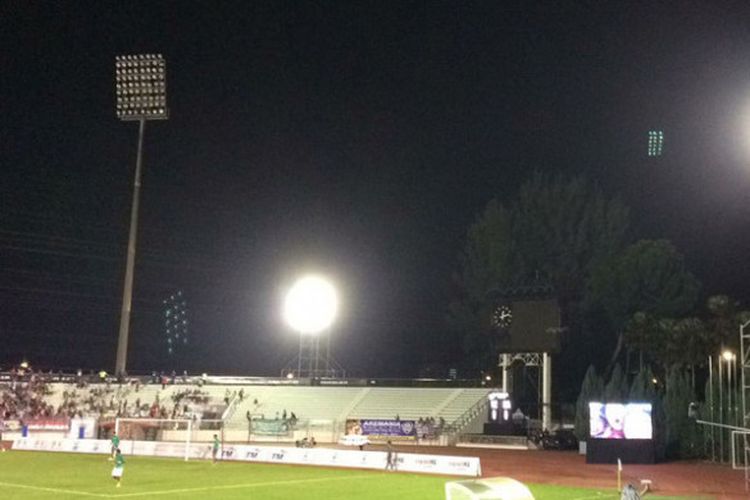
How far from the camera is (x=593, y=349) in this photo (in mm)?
70250

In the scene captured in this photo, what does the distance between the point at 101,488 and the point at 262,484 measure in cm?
576

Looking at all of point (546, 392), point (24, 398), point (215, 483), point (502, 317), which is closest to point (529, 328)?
point (502, 317)

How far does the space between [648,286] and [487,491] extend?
61.1m

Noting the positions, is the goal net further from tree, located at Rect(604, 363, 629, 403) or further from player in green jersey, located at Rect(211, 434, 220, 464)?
tree, located at Rect(604, 363, 629, 403)

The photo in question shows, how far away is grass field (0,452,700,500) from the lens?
27.0 meters

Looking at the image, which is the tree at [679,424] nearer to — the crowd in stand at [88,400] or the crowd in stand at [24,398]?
the crowd in stand at [88,400]

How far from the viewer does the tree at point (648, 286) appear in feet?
226

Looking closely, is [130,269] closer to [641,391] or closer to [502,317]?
[502,317]

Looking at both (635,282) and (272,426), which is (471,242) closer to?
(635,282)

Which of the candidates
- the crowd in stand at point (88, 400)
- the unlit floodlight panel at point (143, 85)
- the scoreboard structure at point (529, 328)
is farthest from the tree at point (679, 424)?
the unlit floodlight panel at point (143, 85)

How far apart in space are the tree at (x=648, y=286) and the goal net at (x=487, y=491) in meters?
59.0

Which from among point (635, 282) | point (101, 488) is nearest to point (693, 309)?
point (635, 282)

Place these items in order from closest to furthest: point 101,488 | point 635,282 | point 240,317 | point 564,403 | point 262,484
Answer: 1. point 101,488
2. point 262,484
3. point 564,403
4. point 635,282
5. point 240,317

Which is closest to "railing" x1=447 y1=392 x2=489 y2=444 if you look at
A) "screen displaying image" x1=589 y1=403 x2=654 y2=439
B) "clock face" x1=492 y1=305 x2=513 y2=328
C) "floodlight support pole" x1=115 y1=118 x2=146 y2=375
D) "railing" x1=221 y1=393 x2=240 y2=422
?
"clock face" x1=492 y1=305 x2=513 y2=328
